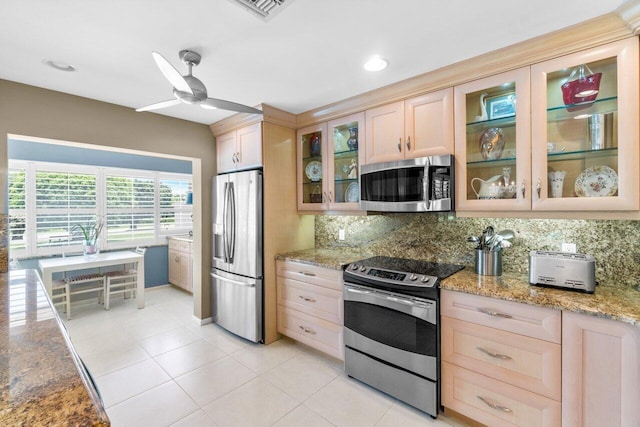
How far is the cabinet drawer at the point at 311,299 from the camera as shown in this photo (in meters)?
2.59

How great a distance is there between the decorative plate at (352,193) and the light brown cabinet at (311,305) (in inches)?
27.4

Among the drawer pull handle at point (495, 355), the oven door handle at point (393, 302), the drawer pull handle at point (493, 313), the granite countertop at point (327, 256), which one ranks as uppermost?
the granite countertop at point (327, 256)

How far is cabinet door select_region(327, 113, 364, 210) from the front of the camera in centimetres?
280

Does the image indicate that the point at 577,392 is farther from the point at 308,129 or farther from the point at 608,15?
the point at 308,129

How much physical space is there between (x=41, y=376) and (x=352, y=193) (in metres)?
2.39

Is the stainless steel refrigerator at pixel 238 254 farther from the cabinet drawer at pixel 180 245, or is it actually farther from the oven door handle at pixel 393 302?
the cabinet drawer at pixel 180 245

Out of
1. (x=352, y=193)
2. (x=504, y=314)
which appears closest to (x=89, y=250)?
(x=352, y=193)

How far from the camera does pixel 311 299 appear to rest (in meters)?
2.78

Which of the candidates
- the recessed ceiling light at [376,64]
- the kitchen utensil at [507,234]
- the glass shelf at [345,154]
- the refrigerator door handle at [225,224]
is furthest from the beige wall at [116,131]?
the kitchen utensil at [507,234]

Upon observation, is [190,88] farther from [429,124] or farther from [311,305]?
[311,305]

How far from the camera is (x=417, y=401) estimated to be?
2.01m

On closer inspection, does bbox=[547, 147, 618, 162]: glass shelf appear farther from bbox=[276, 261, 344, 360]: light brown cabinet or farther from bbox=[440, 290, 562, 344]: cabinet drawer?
bbox=[276, 261, 344, 360]: light brown cabinet

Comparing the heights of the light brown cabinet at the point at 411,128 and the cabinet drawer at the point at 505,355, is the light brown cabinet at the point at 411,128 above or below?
above

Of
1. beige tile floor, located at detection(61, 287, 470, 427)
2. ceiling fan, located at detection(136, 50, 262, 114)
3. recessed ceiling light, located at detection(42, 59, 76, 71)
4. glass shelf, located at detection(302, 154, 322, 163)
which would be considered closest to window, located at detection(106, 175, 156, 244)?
beige tile floor, located at detection(61, 287, 470, 427)
